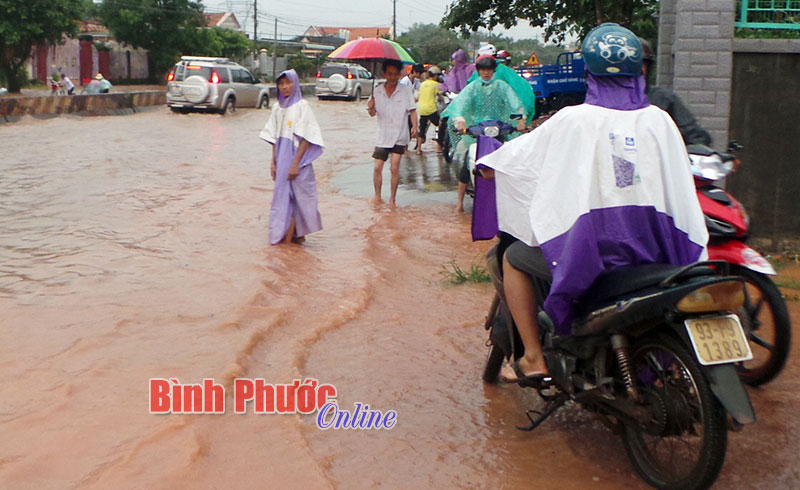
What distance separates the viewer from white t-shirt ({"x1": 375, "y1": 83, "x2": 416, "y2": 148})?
10.3m

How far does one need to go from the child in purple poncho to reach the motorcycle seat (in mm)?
4708

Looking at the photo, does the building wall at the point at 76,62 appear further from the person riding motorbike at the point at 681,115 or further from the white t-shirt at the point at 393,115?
the person riding motorbike at the point at 681,115

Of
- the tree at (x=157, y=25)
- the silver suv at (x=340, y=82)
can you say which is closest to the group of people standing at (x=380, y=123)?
the silver suv at (x=340, y=82)

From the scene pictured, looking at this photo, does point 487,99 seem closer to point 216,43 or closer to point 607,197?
point 607,197

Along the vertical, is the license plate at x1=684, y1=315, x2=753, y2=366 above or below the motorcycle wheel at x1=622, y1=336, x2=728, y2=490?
above

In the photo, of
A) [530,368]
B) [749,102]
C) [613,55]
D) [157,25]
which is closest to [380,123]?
[749,102]

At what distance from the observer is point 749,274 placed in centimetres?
438

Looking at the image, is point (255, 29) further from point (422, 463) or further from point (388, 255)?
point (422, 463)

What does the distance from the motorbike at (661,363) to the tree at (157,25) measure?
47036 millimetres

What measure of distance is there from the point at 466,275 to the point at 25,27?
3279 centimetres

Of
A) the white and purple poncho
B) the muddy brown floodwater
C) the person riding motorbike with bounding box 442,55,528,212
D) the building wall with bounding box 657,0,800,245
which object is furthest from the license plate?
the person riding motorbike with bounding box 442,55,528,212

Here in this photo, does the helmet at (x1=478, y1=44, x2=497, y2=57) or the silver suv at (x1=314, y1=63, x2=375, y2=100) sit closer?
the helmet at (x1=478, y1=44, x2=497, y2=57)

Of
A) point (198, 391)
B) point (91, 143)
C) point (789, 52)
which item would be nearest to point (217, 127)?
point (91, 143)

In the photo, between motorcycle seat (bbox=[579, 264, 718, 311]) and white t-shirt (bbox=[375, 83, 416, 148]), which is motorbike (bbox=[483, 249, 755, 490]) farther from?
white t-shirt (bbox=[375, 83, 416, 148])
